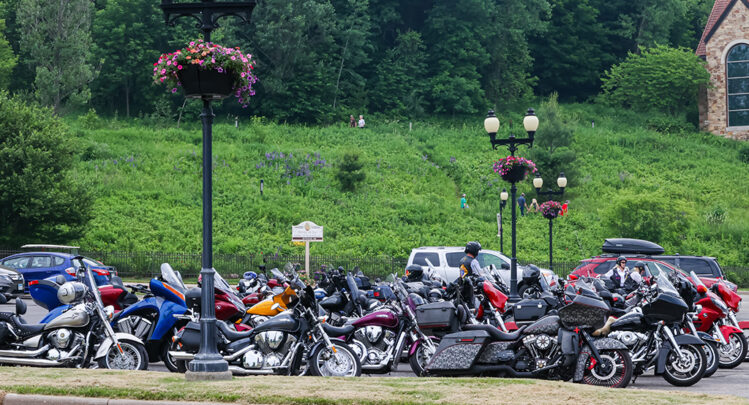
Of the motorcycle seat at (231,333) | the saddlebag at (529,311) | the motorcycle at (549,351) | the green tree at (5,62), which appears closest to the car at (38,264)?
the saddlebag at (529,311)

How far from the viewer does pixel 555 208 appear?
3538cm

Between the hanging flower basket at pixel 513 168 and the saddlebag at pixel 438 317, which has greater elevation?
the hanging flower basket at pixel 513 168

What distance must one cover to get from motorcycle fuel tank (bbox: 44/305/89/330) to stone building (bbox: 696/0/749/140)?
6727 centimetres

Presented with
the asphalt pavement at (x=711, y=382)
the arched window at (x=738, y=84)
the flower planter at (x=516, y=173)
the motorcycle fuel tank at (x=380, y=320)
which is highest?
the arched window at (x=738, y=84)

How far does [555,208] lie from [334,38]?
48.9 meters

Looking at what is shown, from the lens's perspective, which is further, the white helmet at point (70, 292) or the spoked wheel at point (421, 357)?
the white helmet at point (70, 292)

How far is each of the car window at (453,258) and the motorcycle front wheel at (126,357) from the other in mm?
14610

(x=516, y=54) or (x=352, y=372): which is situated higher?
(x=516, y=54)

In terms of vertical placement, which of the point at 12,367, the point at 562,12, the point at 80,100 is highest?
the point at 562,12

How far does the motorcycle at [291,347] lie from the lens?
1128cm

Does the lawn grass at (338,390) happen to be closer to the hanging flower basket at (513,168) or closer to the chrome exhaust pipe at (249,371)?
the chrome exhaust pipe at (249,371)

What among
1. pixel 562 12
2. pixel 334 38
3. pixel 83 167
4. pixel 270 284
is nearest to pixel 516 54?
pixel 562 12

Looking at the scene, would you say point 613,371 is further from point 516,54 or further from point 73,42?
point 516,54

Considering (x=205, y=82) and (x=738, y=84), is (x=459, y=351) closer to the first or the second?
(x=205, y=82)
